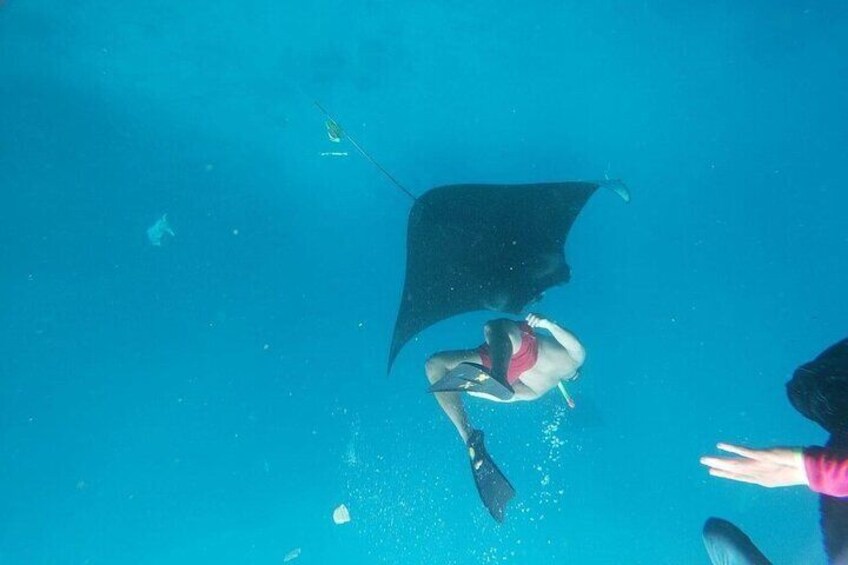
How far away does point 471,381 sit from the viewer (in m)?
4.05

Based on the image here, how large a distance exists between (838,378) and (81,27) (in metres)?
11.3

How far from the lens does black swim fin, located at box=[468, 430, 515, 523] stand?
408cm

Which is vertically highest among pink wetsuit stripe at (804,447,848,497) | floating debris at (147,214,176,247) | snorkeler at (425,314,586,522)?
pink wetsuit stripe at (804,447,848,497)

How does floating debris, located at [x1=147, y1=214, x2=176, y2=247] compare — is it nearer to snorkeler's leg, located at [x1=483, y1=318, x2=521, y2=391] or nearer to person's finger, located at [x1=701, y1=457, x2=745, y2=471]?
snorkeler's leg, located at [x1=483, y1=318, x2=521, y2=391]

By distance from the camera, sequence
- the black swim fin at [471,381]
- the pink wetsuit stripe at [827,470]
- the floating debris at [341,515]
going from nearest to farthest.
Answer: the pink wetsuit stripe at [827,470], the black swim fin at [471,381], the floating debris at [341,515]

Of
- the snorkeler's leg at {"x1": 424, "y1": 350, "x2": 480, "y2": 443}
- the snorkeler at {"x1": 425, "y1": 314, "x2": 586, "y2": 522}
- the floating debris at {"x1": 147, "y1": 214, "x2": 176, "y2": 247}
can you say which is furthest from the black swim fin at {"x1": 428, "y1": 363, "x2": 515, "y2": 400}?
the floating debris at {"x1": 147, "y1": 214, "x2": 176, "y2": 247}

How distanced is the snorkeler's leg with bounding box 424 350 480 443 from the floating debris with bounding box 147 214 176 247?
8144 millimetres

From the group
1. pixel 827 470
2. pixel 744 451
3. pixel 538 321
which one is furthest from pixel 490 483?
pixel 827 470

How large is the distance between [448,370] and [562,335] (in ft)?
3.70

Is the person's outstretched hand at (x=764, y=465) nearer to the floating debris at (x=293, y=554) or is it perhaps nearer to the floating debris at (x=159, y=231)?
the floating debris at (x=159, y=231)

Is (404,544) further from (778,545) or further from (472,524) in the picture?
(778,545)

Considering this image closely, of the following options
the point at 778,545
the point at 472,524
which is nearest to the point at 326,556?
the point at 472,524

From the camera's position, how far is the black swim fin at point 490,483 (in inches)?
161

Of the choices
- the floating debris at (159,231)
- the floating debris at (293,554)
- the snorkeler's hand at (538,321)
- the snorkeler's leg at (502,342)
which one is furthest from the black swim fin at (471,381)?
the floating debris at (293,554)
